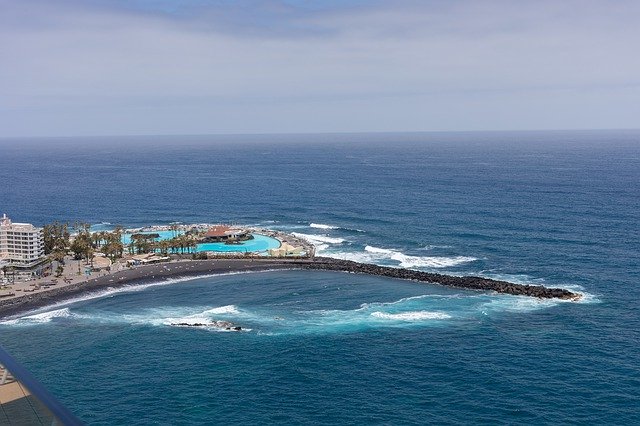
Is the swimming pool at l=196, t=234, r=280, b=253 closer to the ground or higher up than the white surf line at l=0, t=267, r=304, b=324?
higher up

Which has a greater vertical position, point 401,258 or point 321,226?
point 321,226

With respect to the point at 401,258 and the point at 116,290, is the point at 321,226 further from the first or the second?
the point at 116,290

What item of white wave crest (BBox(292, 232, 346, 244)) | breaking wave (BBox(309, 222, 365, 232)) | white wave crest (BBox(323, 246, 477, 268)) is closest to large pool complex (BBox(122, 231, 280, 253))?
white wave crest (BBox(292, 232, 346, 244))

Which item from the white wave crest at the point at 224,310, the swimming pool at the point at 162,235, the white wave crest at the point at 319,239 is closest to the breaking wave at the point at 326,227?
the white wave crest at the point at 319,239

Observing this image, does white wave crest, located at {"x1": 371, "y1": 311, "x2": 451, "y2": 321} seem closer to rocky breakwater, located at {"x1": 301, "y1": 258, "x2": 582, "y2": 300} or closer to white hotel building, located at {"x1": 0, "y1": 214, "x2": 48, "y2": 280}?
rocky breakwater, located at {"x1": 301, "y1": 258, "x2": 582, "y2": 300}

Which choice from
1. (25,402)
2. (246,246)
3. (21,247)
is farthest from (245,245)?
(25,402)

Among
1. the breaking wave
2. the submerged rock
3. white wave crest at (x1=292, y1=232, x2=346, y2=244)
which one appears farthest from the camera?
the breaking wave

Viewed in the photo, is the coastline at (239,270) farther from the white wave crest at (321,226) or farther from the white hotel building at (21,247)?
the white wave crest at (321,226)
